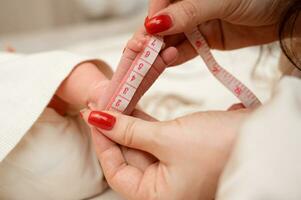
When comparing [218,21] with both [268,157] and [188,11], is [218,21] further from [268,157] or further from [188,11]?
[268,157]

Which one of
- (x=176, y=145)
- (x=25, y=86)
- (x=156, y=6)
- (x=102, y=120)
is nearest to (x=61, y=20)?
(x=25, y=86)

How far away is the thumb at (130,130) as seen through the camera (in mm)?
577

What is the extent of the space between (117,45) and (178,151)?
0.90 meters

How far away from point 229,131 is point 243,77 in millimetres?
629

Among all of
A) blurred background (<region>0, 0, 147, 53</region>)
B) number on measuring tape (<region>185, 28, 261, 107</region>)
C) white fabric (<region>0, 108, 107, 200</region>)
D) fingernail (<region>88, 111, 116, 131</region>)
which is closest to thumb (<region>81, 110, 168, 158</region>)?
fingernail (<region>88, 111, 116, 131</region>)

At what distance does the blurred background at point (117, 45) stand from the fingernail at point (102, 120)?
1.16 feet

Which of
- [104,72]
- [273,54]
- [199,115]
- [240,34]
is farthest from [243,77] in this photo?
[199,115]

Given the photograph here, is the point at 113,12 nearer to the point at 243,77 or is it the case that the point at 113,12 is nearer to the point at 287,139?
the point at 243,77

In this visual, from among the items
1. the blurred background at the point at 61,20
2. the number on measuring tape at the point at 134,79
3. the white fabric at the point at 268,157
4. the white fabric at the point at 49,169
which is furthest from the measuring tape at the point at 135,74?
the blurred background at the point at 61,20

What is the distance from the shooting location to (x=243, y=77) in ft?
3.75

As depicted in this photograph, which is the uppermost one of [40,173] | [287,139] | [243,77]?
[287,139]

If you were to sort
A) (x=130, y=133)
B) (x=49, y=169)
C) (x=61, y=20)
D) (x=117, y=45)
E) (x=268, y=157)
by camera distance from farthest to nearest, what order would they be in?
(x=61, y=20), (x=117, y=45), (x=49, y=169), (x=130, y=133), (x=268, y=157)

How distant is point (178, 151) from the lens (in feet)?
1.82

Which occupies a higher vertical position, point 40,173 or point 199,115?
point 199,115
